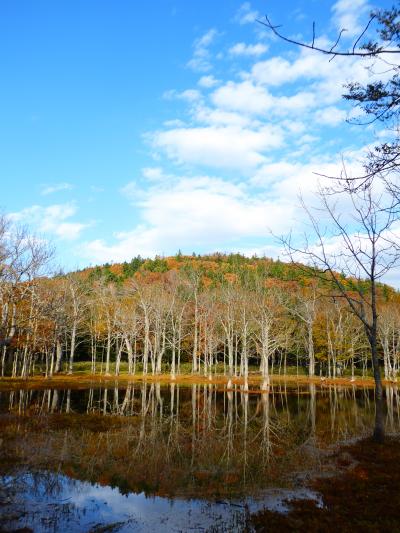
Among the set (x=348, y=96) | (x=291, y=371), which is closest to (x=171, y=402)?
(x=348, y=96)

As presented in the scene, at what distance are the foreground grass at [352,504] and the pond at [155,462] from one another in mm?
596

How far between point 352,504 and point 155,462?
7217 mm

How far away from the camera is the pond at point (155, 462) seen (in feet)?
34.6

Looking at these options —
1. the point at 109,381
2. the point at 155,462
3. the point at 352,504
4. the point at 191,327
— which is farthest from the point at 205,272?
the point at 352,504

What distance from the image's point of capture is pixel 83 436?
62.7ft

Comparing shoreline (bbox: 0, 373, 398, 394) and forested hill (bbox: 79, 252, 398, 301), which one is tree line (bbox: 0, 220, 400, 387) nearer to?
shoreline (bbox: 0, 373, 398, 394)

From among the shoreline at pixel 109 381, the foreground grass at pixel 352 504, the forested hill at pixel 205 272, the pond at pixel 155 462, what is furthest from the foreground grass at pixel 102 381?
the forested hill at pixel 205 272

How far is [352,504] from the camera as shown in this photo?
1097 centimetres

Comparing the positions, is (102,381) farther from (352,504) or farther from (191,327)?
(352,504)

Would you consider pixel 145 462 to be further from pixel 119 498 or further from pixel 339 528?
pixel 339 528

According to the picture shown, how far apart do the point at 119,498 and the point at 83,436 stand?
814 centimetres

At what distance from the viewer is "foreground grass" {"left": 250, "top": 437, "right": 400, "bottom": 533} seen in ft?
31.3

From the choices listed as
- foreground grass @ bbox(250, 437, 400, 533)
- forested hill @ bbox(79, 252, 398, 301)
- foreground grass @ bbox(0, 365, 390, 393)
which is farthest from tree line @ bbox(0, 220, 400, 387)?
foreground grass @ bbox(250, 437, 400, 533)

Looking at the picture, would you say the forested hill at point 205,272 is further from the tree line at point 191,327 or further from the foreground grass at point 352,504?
the foreground grass at point 352,504
